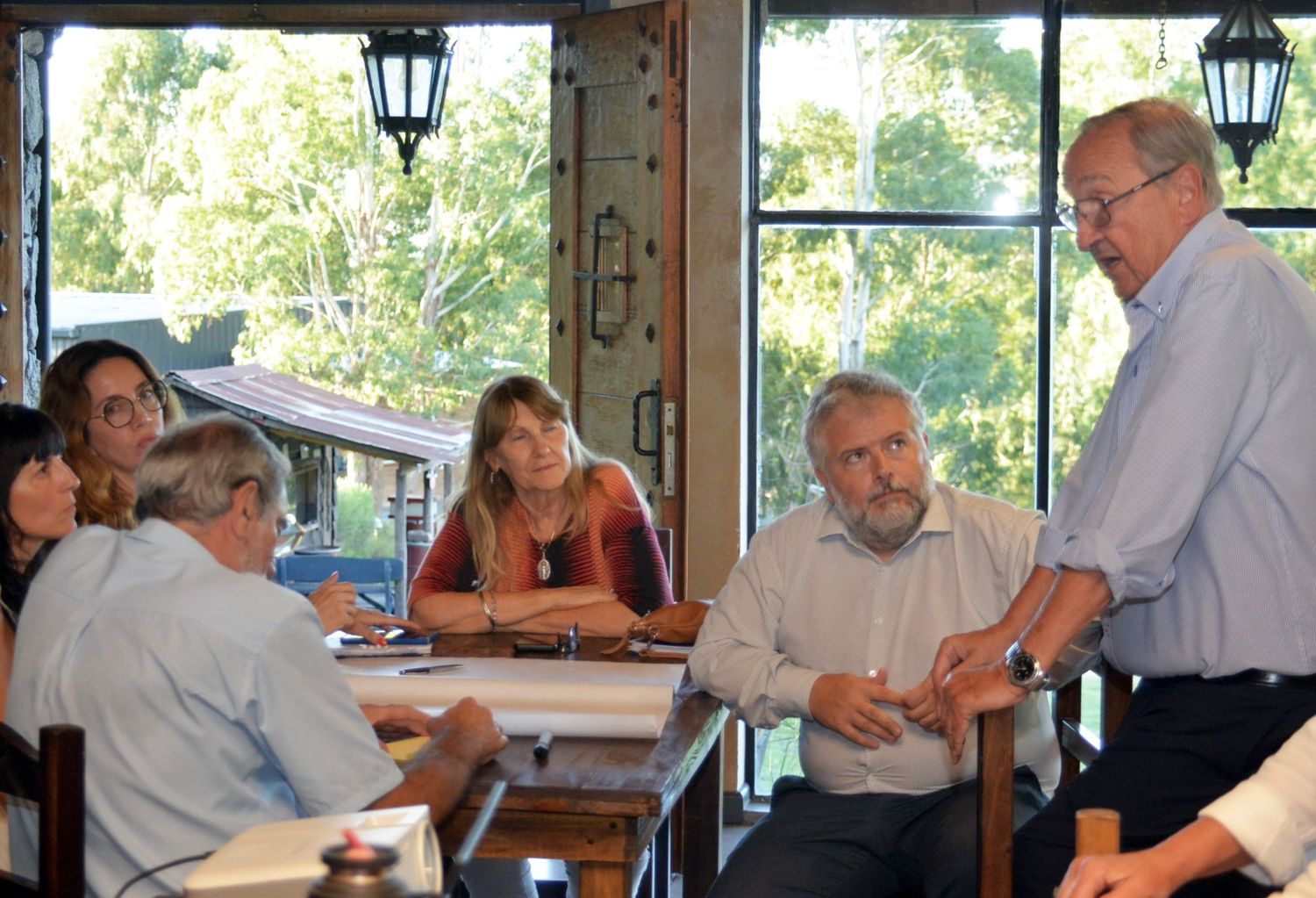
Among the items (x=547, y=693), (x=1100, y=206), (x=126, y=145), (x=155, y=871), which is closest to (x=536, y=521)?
(x=547, y=693)

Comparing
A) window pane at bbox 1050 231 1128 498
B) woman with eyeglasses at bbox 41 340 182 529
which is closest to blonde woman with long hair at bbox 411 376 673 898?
woman with eyeglasses at bbox 41 340 182 529

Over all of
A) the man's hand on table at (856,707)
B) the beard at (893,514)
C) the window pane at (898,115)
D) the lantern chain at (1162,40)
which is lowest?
the man's hand on table at (856,707)

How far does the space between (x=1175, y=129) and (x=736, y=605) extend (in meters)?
1.19

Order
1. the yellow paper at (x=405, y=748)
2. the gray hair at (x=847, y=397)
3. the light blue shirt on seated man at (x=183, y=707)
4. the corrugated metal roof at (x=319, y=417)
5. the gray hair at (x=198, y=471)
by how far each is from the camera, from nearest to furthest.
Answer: the light blue shirt on seated man at (x=183, y=707) → the gray hair at (x=198, y=471) → the yellow paper at (x=405, y=748) → the gray hair at (x=847, y=397) → the corrugated metal roof at (x=319, y=417)

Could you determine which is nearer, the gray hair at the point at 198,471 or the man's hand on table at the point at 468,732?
the gray hair at the point at 198,471

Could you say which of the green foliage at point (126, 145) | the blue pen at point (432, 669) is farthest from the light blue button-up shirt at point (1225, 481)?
the green foliage at point (126, 145)

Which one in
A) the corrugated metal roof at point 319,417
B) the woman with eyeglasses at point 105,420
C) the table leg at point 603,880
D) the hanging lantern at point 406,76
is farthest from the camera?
the corrugated metal roof at point 319,417

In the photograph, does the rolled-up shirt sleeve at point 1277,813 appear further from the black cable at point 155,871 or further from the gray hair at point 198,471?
the gray hair at point 198,471

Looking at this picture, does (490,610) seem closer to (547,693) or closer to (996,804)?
(547,693)

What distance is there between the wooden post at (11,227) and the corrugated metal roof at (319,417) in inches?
154

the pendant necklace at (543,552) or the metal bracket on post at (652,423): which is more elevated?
the metal bracket on post at (652,423)

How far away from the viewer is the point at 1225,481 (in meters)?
2.18

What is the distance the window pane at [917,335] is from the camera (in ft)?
16.7

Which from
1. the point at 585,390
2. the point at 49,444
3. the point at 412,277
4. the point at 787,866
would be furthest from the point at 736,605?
the point at 412,277
